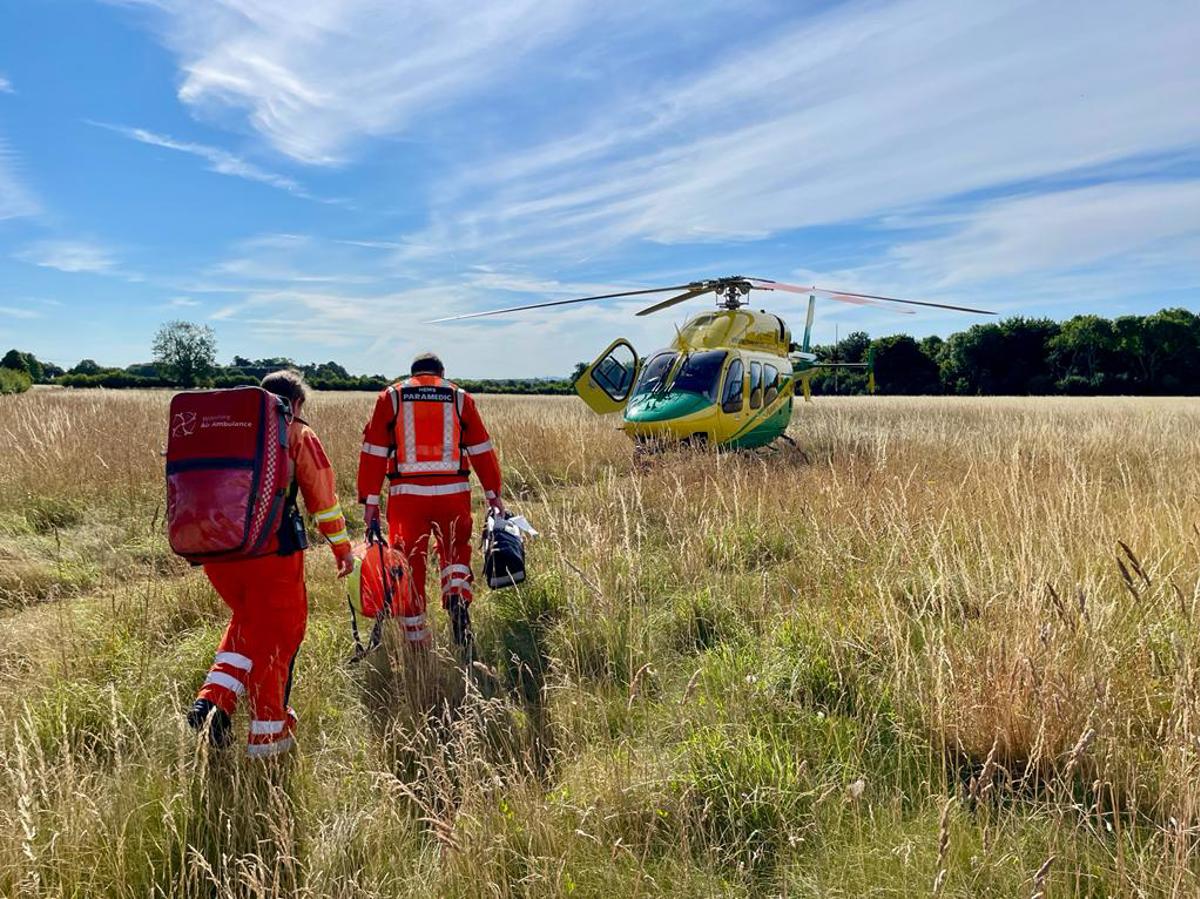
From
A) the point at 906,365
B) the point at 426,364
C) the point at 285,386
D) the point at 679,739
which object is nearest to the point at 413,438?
the point at 426,364

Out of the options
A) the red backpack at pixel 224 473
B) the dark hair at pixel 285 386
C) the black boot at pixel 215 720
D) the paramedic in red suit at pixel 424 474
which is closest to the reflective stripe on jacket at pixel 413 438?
the paramedic in red suit at pixel 424 474

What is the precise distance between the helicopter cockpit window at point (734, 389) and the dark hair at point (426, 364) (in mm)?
5921

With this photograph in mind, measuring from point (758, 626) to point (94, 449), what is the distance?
28.1 ft

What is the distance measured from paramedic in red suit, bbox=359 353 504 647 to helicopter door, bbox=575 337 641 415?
279 inches

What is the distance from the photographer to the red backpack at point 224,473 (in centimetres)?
245

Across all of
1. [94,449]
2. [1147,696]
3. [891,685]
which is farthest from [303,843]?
[94,449]

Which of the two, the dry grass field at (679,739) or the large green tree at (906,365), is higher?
the large green tree at (906,365)

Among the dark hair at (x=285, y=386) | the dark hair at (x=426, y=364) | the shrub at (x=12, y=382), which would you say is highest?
the shrub at (x=12, y=382)

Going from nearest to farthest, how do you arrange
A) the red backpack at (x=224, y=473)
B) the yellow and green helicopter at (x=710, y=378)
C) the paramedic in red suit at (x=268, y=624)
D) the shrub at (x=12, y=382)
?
the red backpack at (x=224, y=473) < the paramedic in red suit at (x=268, y=624) < the yellow and green helicopter at (x=710, y=378) < the shrub at (x=12, y=382)

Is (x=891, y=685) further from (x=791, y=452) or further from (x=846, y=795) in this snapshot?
(x=791, y=452)

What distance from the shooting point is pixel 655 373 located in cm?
977

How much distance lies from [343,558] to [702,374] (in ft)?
23.2

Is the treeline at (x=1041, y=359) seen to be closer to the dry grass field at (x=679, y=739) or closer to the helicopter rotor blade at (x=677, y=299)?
the helicopter rotor blade at (x=677, y=299)

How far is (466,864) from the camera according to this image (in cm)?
180
